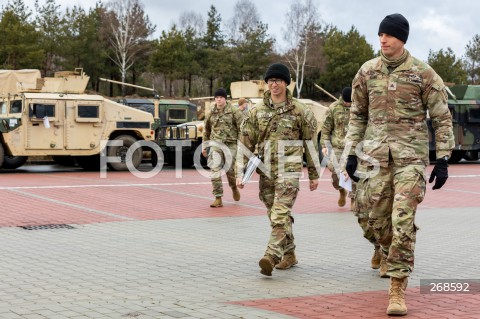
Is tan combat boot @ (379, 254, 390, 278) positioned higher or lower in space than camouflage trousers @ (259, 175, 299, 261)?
lower

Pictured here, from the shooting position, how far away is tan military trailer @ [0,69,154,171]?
2202 cm

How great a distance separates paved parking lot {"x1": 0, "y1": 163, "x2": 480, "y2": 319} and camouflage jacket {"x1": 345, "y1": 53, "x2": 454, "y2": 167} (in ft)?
3.74

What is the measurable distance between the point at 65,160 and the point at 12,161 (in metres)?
2.70

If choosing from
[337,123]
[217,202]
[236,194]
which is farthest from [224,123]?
[337,123]

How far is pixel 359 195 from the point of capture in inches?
283

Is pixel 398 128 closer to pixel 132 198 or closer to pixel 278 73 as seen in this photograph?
pixel 278 73

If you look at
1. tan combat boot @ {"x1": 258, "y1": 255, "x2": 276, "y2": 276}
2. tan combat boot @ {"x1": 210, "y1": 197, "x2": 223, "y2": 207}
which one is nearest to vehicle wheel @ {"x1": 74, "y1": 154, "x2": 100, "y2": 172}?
tan combat boot @ {"x1": 210, "y1": 197, "x2": 223, "y2": 207}

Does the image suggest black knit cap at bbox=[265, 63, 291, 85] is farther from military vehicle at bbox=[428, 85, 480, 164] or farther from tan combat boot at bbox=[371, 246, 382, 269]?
military vehicle at bbox=[428, 85, 480, 164]

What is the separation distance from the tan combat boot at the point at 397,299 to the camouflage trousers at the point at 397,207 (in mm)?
51

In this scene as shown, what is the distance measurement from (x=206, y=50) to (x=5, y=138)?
4028 cm

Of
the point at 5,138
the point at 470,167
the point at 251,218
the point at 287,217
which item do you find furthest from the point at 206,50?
the point at 287,217

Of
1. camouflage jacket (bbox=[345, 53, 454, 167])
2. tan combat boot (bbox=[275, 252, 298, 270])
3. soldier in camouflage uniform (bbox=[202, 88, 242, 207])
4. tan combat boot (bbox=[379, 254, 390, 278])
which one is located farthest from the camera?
soldier in camouflage uniform (bbox=[202, 88, 242, 207])

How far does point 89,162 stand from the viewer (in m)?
23.9

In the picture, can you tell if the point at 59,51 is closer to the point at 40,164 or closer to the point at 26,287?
the point at 40,164
